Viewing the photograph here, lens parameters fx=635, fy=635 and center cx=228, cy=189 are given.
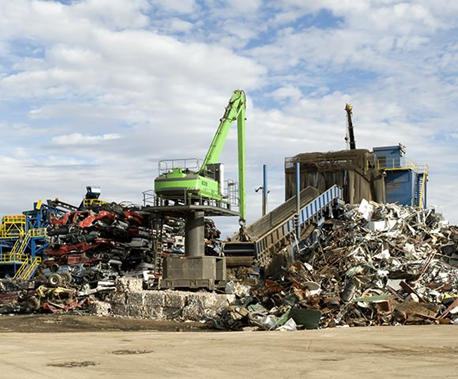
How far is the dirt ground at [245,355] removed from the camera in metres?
9.86

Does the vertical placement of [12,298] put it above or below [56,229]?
below

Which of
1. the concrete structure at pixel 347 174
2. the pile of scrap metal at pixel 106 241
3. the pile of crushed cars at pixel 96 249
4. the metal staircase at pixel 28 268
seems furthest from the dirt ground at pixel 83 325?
the metal staircase at pixel 28 268

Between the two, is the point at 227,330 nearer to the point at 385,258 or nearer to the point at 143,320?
the point at 143,320

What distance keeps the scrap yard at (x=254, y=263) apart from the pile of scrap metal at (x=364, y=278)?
2.2 inches

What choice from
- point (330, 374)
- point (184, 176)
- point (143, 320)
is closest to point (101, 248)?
point (184, 176)

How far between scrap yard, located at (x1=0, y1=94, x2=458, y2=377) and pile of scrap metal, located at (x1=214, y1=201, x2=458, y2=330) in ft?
0.18

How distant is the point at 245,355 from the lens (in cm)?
1206

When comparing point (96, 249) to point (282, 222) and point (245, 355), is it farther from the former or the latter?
point (245, 355)

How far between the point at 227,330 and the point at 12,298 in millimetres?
17230

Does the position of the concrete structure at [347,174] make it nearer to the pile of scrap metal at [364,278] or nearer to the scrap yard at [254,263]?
the scrap yard at [254,263]

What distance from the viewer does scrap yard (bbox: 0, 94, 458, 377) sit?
754 inches

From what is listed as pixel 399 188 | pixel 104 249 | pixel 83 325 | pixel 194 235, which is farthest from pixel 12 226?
pixel 83 325

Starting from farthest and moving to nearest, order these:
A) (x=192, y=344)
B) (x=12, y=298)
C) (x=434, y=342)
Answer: (x=12, y=298)
(x=192, y=344)
(x=434, y=342)

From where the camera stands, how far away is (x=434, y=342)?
1369 cm
